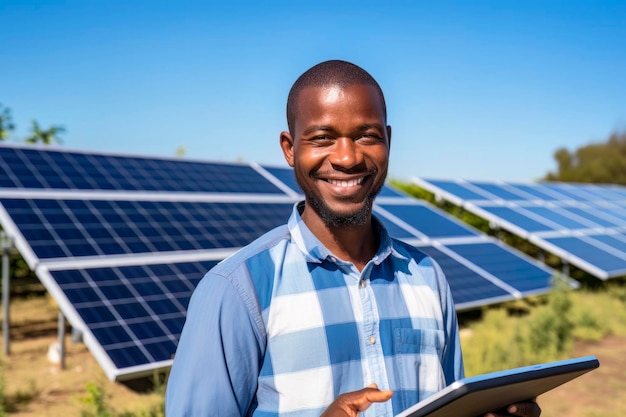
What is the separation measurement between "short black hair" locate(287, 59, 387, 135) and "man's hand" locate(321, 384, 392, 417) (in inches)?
30.8

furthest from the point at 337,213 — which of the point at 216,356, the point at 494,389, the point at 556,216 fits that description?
the point at 556,216

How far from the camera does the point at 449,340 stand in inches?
78.0

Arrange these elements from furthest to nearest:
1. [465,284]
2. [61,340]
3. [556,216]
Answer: [556,216] → [465,284] → [61,340]

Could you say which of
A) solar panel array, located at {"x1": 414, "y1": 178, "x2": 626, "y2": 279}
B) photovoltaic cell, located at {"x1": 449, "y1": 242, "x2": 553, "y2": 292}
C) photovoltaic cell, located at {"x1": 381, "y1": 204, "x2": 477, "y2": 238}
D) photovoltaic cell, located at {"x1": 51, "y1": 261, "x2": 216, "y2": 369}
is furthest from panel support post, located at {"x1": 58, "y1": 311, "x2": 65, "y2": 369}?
solar panel array, located at {"x1": 414, "y1": 178, "x2": 626, "y2": 279}

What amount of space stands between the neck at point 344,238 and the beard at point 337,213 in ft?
0.08

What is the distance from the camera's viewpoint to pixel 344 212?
1728 mm

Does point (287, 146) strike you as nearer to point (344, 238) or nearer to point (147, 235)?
point (344, 238)

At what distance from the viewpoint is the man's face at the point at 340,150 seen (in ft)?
5.42

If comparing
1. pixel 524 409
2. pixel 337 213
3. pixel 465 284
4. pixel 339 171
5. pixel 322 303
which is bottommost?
pixel 465 284

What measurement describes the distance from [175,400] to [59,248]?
546cm

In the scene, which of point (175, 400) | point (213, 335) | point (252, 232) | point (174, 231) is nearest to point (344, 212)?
point (213, 335)

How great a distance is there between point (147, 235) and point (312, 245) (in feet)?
19.9

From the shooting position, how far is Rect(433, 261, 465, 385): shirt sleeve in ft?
6.47

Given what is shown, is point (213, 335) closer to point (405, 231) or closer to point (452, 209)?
point (405, 231)
